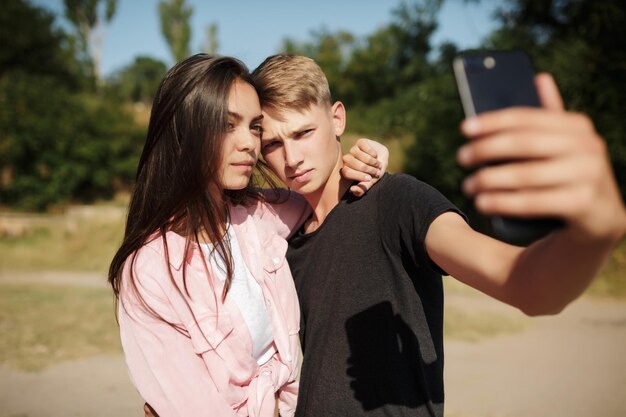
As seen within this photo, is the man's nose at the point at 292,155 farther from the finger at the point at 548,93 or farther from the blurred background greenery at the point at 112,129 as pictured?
the blurred background greenery at the point at 112,129

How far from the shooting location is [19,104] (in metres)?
16.3

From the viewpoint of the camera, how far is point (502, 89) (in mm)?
833

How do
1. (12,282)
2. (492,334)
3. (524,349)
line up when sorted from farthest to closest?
1. (12,282)
2. (492,334)
3. (524,349)

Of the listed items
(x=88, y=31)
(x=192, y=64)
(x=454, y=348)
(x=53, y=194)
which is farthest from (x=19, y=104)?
(x=88, y=31)

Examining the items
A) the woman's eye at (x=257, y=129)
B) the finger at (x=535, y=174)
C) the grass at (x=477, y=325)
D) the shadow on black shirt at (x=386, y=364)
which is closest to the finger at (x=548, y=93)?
the finger at (x=535, y=174)

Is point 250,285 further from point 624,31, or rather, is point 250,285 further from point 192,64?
point 624,31

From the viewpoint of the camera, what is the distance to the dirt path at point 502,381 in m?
4.53

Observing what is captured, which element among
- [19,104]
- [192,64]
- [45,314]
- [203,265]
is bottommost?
[203,265]

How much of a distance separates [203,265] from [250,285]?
19cm

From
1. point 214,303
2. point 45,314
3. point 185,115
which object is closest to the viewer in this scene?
point 214,303

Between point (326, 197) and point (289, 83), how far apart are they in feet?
1.63

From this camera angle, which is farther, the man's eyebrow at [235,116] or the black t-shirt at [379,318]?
the man's eyebrow at [235,116]

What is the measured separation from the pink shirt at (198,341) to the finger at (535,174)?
3.63 feet

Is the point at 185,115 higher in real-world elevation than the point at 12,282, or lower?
lower
